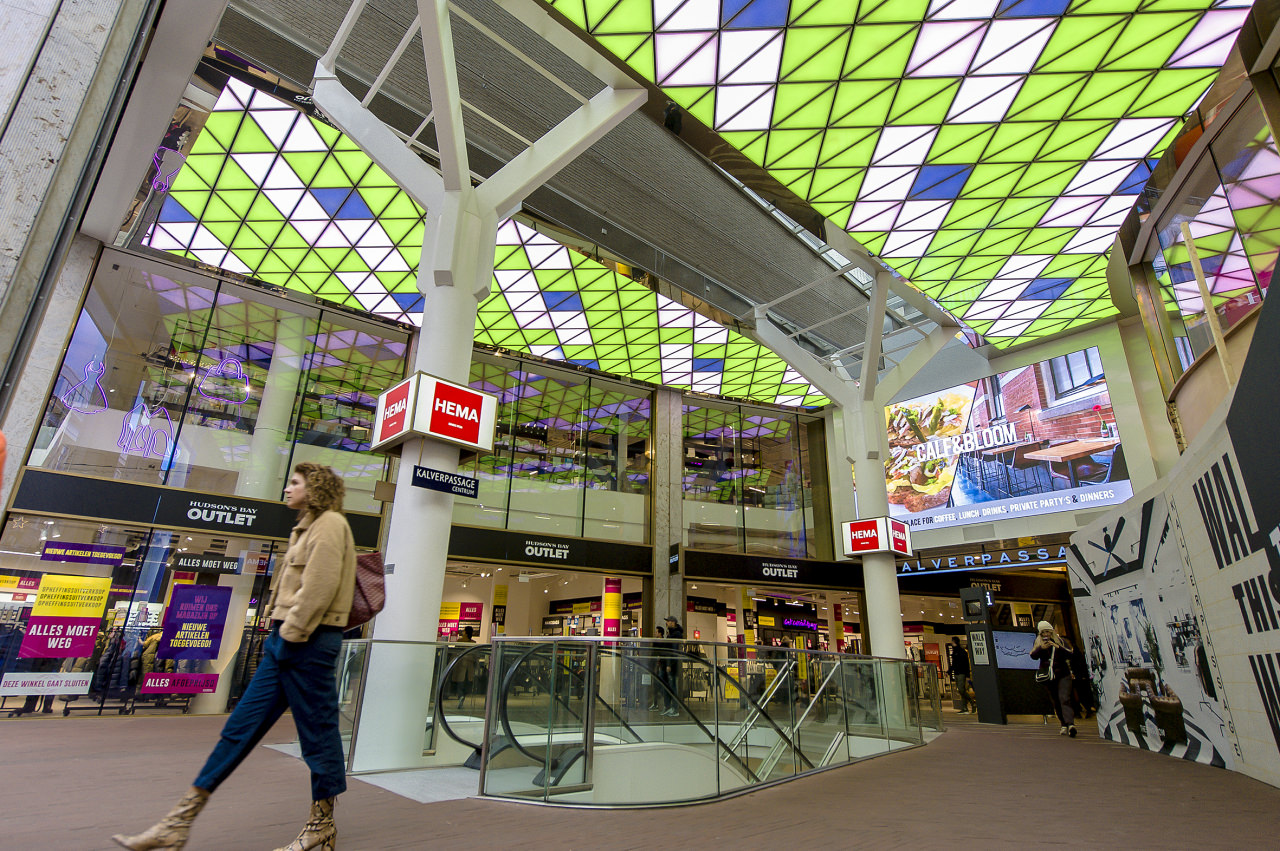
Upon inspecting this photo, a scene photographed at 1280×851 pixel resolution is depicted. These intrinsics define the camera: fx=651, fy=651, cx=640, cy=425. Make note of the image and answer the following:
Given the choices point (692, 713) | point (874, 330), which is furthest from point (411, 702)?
point (874, 330)

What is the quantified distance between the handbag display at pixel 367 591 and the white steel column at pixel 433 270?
3607 mm

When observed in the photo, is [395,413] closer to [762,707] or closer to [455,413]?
[455,413]

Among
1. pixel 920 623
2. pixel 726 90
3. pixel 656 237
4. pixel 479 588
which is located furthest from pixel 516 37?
pixel 920 623

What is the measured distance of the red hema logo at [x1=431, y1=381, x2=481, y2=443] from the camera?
770 cm

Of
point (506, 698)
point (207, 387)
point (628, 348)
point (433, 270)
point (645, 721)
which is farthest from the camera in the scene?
point (628, 348)

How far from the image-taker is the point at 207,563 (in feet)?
44.2

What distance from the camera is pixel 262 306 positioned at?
645 inches

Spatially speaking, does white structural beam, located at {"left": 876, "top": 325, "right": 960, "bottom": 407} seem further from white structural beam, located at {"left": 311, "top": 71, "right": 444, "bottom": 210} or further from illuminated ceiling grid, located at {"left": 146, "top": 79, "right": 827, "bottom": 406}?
white structural beam, located at {"left": 311, "top": 71, "right": 444, "bottom": 210}

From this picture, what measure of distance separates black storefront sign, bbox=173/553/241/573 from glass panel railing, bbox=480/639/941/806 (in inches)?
445

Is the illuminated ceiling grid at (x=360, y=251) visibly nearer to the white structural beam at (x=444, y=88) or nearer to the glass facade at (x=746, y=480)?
the glass facade at (x=746, y=480)

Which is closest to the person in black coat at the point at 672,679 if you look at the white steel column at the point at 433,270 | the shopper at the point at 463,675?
the shopper at the point at 463,675

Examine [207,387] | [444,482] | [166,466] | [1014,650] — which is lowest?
[1014,650]

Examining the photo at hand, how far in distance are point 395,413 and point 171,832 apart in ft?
18.5

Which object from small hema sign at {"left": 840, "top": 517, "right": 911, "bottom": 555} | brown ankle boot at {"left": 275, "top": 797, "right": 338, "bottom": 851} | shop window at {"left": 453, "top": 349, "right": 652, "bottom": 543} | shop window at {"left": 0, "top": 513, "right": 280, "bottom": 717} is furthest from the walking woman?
shop window at {"left": 453, "top": 349, "right": 652, "bottom": 543}
